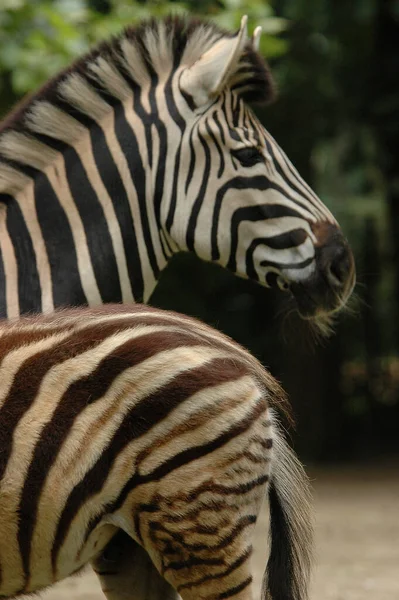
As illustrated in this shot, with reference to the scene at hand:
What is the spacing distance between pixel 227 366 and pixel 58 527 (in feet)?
2.29

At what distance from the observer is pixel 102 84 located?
5066 millimetres

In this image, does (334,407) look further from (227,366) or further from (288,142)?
(227,366)

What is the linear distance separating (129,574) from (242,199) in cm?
220

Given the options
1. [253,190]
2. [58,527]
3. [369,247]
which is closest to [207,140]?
[253,190]

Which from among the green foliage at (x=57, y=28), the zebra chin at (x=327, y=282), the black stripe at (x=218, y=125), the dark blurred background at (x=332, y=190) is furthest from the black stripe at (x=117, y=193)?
the dark blurred background at (x=332, y=190)

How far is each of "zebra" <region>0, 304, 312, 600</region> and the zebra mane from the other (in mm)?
1947

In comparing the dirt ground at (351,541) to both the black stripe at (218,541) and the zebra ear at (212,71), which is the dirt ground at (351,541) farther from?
the black stripe at (218,541)

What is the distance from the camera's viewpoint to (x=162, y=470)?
3.03 m

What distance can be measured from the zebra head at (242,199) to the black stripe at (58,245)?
0.56m

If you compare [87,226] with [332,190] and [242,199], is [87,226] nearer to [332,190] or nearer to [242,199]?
[242,199]

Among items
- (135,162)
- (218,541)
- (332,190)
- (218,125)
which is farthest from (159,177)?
(332,190)

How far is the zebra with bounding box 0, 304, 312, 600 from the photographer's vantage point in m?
3.02

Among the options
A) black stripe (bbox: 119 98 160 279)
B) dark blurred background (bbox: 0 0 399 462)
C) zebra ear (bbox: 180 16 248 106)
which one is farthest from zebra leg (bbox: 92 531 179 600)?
dark blurred background (bbox: 0 0 399 462)

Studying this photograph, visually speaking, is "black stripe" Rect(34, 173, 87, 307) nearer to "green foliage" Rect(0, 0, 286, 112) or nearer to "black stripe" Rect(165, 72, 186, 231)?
"black stripe" Rect(165, 72, 186, 231)
